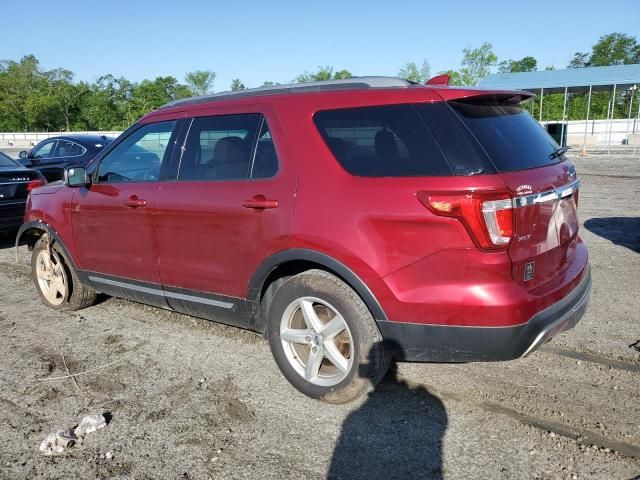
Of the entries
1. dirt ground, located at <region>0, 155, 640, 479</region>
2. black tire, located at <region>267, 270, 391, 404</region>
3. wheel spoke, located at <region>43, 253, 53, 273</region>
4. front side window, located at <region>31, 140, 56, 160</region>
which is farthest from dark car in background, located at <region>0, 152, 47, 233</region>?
black tire, located at <region>267, 270, 391, 404</region>

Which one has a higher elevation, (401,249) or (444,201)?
(444,201)

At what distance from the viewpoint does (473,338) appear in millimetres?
2863

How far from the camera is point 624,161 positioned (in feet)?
68.7

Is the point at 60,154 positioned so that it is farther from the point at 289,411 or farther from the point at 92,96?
the point at 92,96

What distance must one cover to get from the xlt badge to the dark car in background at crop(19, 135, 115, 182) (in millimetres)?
10236

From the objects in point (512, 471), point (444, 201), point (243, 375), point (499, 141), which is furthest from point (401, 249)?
point (243, 375)

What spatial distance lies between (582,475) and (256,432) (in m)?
1.73

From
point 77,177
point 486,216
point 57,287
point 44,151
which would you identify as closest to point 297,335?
point 486,216

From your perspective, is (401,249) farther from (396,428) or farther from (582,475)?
(582,475)

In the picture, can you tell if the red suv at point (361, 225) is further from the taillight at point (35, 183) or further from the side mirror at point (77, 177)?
the taillight at point (35, 183)

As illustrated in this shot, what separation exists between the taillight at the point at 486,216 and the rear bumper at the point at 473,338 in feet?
1.52

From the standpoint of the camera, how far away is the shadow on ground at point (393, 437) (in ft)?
9.05

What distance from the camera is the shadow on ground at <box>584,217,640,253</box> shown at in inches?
293

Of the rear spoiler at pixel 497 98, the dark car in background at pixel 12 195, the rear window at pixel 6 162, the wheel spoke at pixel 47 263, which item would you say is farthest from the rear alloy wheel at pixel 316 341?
the rear window at pixel 6 162
